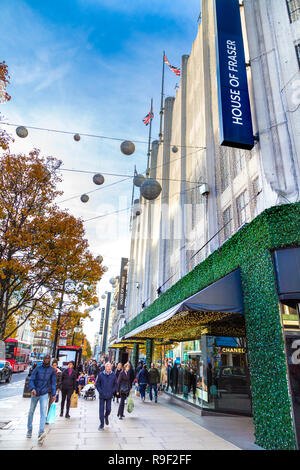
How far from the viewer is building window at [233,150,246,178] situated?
1029cm

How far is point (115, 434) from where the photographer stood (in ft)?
23.1

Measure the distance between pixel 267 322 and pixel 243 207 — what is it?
450 centimetres

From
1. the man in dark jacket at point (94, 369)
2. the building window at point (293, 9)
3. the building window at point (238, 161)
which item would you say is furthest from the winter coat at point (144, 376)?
the building window at point (293, 9)

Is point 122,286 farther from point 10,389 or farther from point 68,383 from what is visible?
point 68,383

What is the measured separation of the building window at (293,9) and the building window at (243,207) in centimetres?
540

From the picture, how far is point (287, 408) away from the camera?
5.68 meters

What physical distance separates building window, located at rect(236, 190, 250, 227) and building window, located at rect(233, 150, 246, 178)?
1.05m

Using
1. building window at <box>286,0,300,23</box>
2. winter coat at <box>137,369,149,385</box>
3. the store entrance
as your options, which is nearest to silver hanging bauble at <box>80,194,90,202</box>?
winter coat at <box>137,369,149,385</box>

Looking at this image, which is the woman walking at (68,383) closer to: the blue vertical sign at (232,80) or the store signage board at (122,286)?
the blue vertical sign at (232,80)

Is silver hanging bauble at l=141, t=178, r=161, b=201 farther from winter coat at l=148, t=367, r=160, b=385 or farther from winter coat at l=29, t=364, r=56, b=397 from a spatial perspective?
winter coat at l=148, t=367, r=160, b=385
